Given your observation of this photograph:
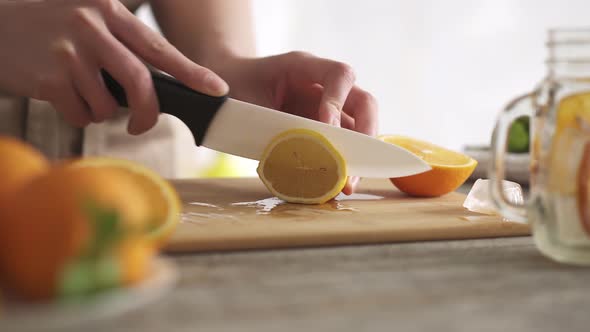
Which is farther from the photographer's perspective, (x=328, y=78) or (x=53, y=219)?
(x=328, y=78)

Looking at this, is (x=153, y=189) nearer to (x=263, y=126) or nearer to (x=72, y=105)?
(x=263, y=126)

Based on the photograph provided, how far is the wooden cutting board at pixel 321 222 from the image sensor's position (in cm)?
78

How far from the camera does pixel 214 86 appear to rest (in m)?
1.07

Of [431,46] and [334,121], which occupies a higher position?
[431,46]

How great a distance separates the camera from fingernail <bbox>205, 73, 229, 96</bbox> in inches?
42.2

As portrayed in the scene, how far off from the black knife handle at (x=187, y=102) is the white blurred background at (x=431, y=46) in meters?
2.69

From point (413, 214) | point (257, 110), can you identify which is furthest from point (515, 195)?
point (257, 110)

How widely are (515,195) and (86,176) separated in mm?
769

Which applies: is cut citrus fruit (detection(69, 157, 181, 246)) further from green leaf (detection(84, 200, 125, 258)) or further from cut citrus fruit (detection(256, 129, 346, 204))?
cut citrus fruit (detection(256, 129, 346, 204))

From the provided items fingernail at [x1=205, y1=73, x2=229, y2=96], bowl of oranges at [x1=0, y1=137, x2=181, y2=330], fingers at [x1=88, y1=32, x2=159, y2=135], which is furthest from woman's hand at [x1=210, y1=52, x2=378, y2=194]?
bowl of oranges at [x1=0, y1=137, x2=181, y2=330]

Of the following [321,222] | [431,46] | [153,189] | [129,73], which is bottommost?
[321,222]

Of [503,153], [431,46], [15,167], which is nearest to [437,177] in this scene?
[503,153]

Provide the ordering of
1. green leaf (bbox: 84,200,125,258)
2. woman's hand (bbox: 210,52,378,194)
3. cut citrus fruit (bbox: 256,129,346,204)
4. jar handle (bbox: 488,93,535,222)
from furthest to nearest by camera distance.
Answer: woman's hand (bbox: 210,52,378,194), cut citrus fruit (bbox: 256,129,346,204), jar handle (bbox: 488,93,535,222), green leaf (bbox: 84,200,125,258)

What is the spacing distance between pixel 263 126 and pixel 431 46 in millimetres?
3011
